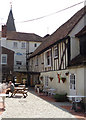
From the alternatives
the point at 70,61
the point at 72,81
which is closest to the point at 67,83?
the point at 72,81

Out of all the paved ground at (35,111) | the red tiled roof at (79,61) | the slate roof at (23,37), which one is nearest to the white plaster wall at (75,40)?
the red tiled roof at (79,61)

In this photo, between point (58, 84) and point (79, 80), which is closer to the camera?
point (79, 80)

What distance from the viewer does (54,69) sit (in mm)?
15312

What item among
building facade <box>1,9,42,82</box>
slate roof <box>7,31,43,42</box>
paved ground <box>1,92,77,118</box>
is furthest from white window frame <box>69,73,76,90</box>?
slate roof <box>7,31,43,42</box>

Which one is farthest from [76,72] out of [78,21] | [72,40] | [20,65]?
[20,65]

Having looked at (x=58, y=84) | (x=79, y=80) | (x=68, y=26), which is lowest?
(x=58, y=84)

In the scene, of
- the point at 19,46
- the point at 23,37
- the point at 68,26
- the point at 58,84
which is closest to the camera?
the point at 58,84

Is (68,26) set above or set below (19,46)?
below

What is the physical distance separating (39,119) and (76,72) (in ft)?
16.6

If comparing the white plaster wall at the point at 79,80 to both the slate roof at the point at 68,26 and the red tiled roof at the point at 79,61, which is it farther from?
the slate roof at the point at 68,26

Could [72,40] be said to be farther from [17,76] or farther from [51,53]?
[17,76]

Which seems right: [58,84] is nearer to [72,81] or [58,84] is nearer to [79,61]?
[72,81]

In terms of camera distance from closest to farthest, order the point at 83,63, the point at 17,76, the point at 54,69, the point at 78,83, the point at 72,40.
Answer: the point at 83,63
the point at 78,83
the point at 72,40
the point at 54,69
the point at 17,76

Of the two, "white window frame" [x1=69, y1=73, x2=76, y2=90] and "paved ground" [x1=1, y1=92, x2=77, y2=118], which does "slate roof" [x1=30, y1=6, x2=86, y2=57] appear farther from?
"paved ground" [x1=1, y1=92, x2=77, y2=118]
